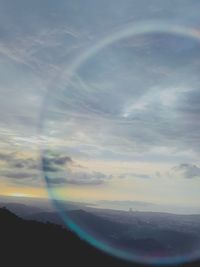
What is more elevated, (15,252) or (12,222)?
(12,222)

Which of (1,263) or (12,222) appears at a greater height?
(12,222)

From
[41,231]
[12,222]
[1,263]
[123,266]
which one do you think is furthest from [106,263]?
[1,263]

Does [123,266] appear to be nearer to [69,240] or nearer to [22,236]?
[69,240]

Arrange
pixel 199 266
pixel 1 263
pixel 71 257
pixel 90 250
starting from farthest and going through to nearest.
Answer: pixel 199 266 < pixel 90 250 < pixel 71 257 < pixel 1 263

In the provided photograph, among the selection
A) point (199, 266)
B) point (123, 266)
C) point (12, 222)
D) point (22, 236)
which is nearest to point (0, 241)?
point (22, 236)

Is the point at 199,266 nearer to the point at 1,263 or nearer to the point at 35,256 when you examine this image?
the point at 35,256

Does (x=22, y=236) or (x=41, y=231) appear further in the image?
(x=41, y=231)

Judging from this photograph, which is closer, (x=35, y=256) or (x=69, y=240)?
(x=35, y=256)

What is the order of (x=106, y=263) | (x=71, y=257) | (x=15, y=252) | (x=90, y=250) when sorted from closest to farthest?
(x=15, y=252), (x=71, y=257), (x=106, y=263), (x=90, y=250)

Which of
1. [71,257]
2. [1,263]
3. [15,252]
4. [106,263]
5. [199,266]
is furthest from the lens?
[199,266]
